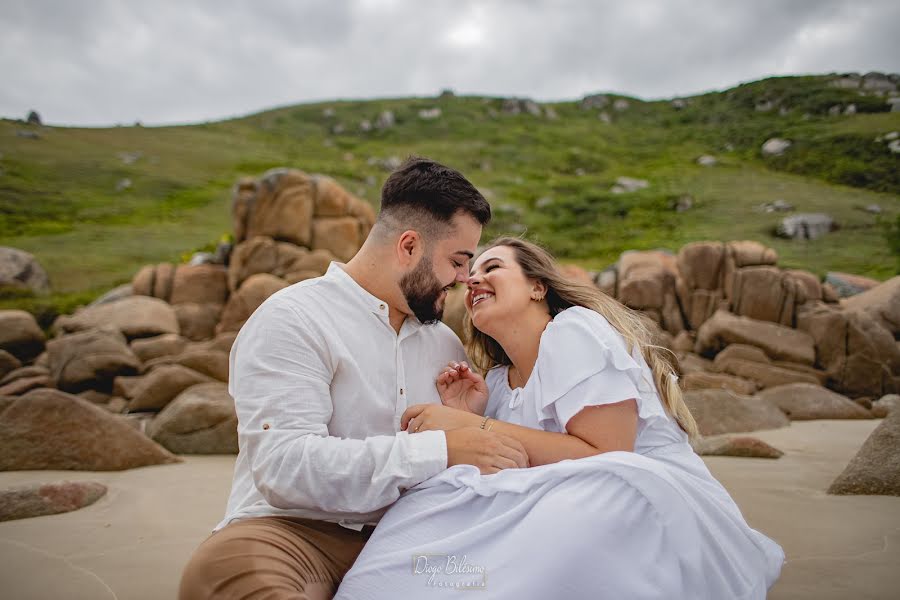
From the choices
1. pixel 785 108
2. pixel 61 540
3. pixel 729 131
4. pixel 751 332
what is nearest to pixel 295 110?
pixel 729 131

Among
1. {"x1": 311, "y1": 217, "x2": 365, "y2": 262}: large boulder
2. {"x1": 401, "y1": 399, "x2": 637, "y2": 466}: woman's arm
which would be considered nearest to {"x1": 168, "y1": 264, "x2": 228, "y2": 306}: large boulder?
{"x1": 311, "y1": 217, "x2": 365, "y2": 262}: large boulder

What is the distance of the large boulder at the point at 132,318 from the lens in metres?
16.6

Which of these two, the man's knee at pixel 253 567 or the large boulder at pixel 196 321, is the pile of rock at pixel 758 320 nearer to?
the man's knee at pixel 253 567

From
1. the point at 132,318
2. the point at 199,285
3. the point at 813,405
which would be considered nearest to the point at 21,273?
the point at 199,285

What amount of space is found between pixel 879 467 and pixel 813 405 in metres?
6.13

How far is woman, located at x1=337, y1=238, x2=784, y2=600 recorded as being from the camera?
7.17 feet

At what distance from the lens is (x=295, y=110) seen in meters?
96.8

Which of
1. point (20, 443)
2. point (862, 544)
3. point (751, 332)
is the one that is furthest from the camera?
point (751, 332)

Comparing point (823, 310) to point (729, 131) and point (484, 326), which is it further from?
point (729, 131)

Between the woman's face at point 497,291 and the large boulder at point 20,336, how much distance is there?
53.9ft

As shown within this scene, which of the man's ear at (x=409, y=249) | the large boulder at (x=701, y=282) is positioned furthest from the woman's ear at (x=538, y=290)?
the large boulder at (x=701, y=282)

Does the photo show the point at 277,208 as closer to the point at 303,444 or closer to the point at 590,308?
the point at 590,308

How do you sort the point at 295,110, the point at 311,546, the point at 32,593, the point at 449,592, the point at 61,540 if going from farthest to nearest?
1. the point at 295,110
2. the point at 61,540
3. the point at 32,593
4. the point at 311,546
5. the point at 449,592

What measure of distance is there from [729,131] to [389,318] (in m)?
59.9
